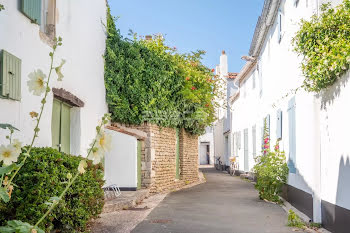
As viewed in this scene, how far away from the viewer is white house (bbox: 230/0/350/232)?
6.31m

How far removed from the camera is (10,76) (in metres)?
6.03

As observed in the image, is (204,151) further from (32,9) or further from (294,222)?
(32,9)

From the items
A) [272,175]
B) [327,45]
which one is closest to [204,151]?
[272,175]

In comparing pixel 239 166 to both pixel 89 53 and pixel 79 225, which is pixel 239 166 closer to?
pixel 89 53

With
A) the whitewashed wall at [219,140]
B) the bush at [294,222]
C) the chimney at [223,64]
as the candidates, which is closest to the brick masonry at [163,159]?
the bush at [294,222]

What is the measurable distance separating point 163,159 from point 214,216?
20.0 ft

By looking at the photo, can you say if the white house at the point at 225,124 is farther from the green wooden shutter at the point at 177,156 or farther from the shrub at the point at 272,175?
the shrub at the point at 272,175

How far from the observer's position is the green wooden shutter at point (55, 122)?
8.48 meters

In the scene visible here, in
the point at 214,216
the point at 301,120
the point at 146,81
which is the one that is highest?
the point at 146,81

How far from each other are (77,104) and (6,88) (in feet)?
12.2

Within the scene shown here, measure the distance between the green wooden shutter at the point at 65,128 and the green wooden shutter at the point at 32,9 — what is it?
259 cm

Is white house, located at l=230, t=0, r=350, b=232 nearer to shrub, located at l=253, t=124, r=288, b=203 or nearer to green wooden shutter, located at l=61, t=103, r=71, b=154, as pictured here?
shrub, located at l=253, t=124, r=288, b=203

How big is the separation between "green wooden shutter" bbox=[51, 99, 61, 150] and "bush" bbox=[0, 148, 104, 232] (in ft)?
6.75

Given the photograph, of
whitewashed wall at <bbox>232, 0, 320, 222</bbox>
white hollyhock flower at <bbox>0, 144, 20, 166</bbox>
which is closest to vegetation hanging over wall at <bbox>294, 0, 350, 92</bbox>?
whitewashed wall at <bbox>232, 0, 320, 222</bbox>
